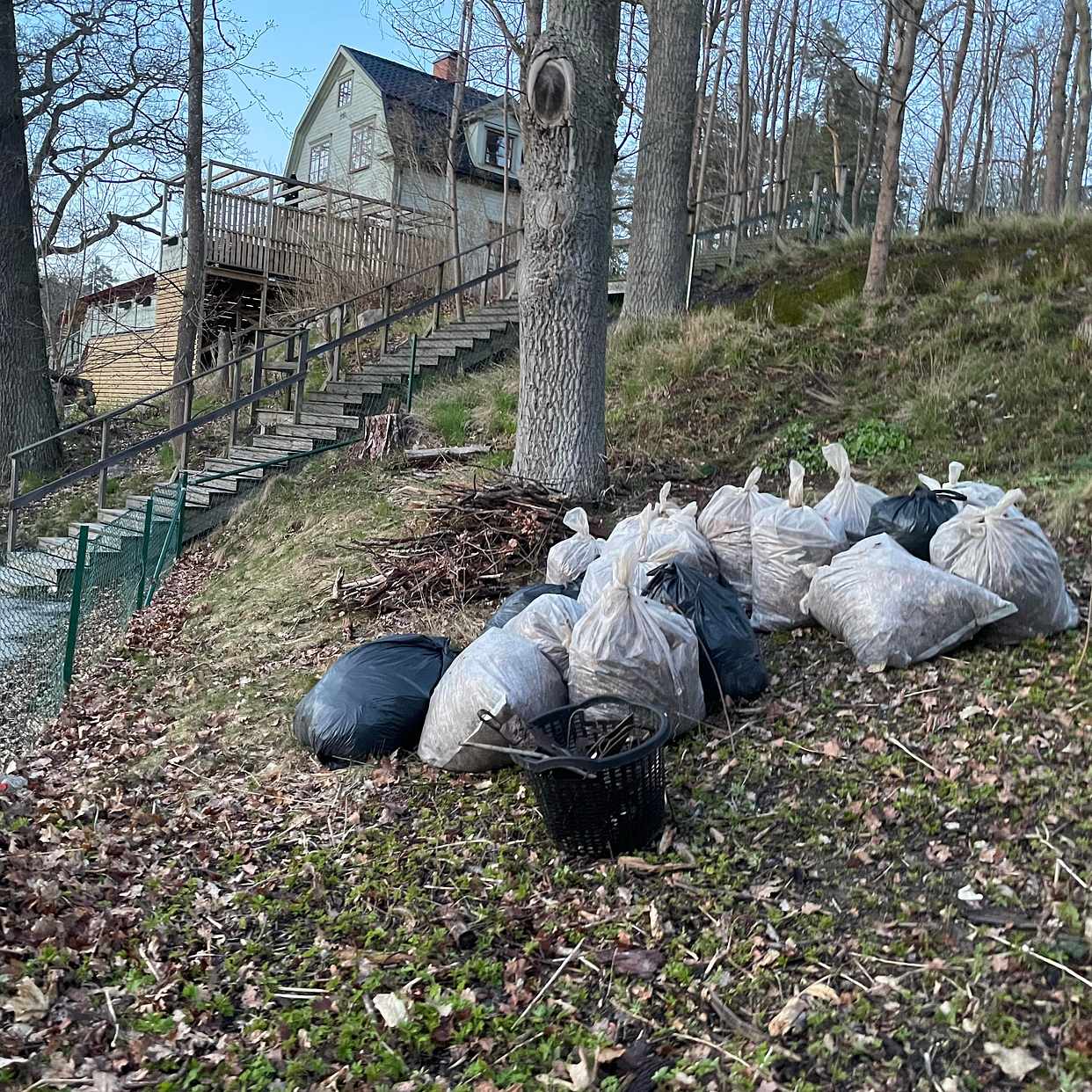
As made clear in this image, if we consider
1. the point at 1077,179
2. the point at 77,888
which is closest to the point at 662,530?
the point at 77,888

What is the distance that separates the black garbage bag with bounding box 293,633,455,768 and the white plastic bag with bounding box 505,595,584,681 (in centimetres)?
47

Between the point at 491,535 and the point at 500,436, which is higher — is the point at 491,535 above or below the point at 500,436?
below

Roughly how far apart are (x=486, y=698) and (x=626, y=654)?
23.0 inches

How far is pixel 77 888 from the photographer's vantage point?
3.17 metres

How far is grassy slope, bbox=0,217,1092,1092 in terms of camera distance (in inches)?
92.7

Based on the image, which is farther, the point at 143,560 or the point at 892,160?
the point at 892,160

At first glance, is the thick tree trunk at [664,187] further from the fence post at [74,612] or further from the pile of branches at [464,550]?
the fence post at [74,612]

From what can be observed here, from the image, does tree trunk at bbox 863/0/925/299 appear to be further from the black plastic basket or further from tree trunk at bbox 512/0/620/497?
the black plastic basket

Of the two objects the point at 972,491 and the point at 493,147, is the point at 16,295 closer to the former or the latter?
the point at 972,491

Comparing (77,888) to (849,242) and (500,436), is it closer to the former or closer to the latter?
(500,436)

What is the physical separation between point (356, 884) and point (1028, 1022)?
2.02m

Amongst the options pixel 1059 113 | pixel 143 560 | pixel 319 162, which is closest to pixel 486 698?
pixel 143 560

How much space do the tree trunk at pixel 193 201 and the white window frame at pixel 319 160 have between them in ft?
48.5

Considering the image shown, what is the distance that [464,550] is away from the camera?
597cm
